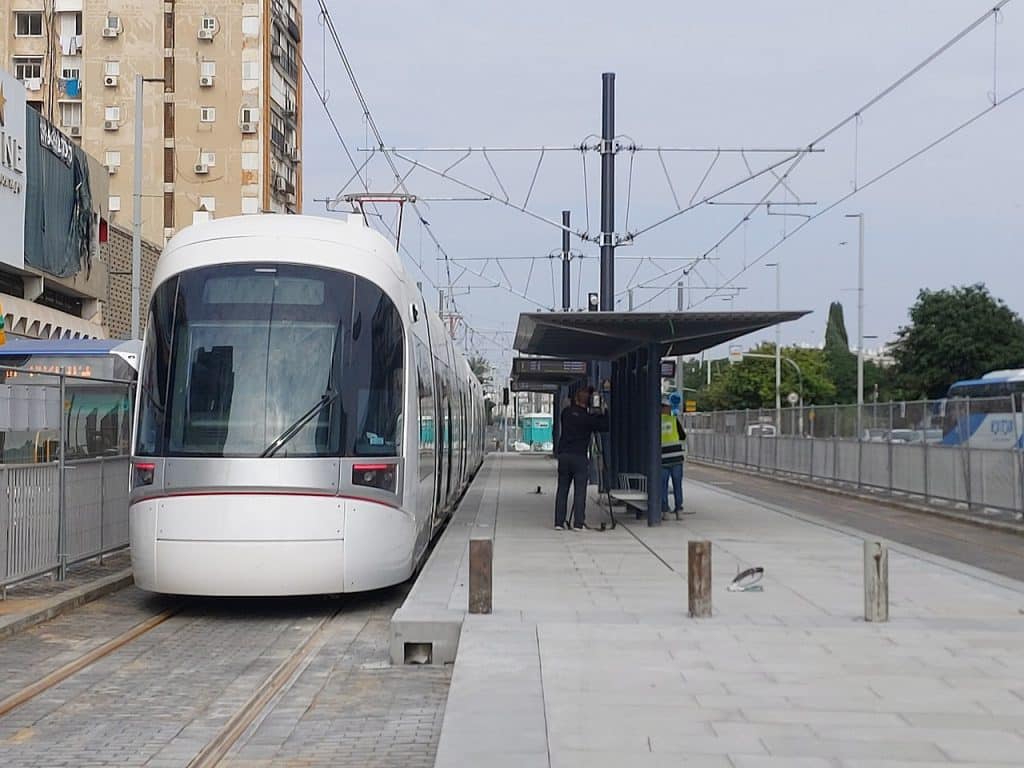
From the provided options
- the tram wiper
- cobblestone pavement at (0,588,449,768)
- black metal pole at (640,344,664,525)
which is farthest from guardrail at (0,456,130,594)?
black metal pole at (640,344,664,525)

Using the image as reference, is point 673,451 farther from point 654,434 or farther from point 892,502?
point 892,502

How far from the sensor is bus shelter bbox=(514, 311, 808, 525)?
59.5 feet

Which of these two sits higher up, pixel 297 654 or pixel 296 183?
pixel 296 183

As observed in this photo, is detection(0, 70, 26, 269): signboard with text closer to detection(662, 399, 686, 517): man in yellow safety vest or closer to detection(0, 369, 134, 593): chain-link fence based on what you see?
detection(662, 399, 686, 517): man in yellow safety vest

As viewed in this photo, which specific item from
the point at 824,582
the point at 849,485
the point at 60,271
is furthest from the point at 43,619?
the point at 60,271

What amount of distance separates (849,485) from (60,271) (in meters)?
22.6

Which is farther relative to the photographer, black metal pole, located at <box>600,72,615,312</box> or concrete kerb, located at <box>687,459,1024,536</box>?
black metal pole, located at <box>600,72,615,312</box>

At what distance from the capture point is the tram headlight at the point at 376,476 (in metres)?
11.6

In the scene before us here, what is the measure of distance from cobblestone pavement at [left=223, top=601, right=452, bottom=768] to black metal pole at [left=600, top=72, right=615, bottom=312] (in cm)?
1700

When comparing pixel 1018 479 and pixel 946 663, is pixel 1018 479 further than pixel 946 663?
Yes

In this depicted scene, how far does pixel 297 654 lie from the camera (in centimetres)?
1016

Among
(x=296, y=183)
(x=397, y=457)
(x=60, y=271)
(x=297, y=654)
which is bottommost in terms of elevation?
(x=297, y=654)

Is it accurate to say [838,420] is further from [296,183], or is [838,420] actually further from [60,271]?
[296,183]

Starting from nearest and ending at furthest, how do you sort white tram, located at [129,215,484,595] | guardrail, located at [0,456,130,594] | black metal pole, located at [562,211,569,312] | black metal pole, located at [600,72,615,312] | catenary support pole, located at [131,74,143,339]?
1. white tram, located at [129,215,484,595]
2. guardrail, located at [0,456,130,594]
3. catenary support pole, located at [131,74,143,339]
4. black metal pole, located at [600,72,615,312]
5. black metal pole, located at [562,211,569,312]
